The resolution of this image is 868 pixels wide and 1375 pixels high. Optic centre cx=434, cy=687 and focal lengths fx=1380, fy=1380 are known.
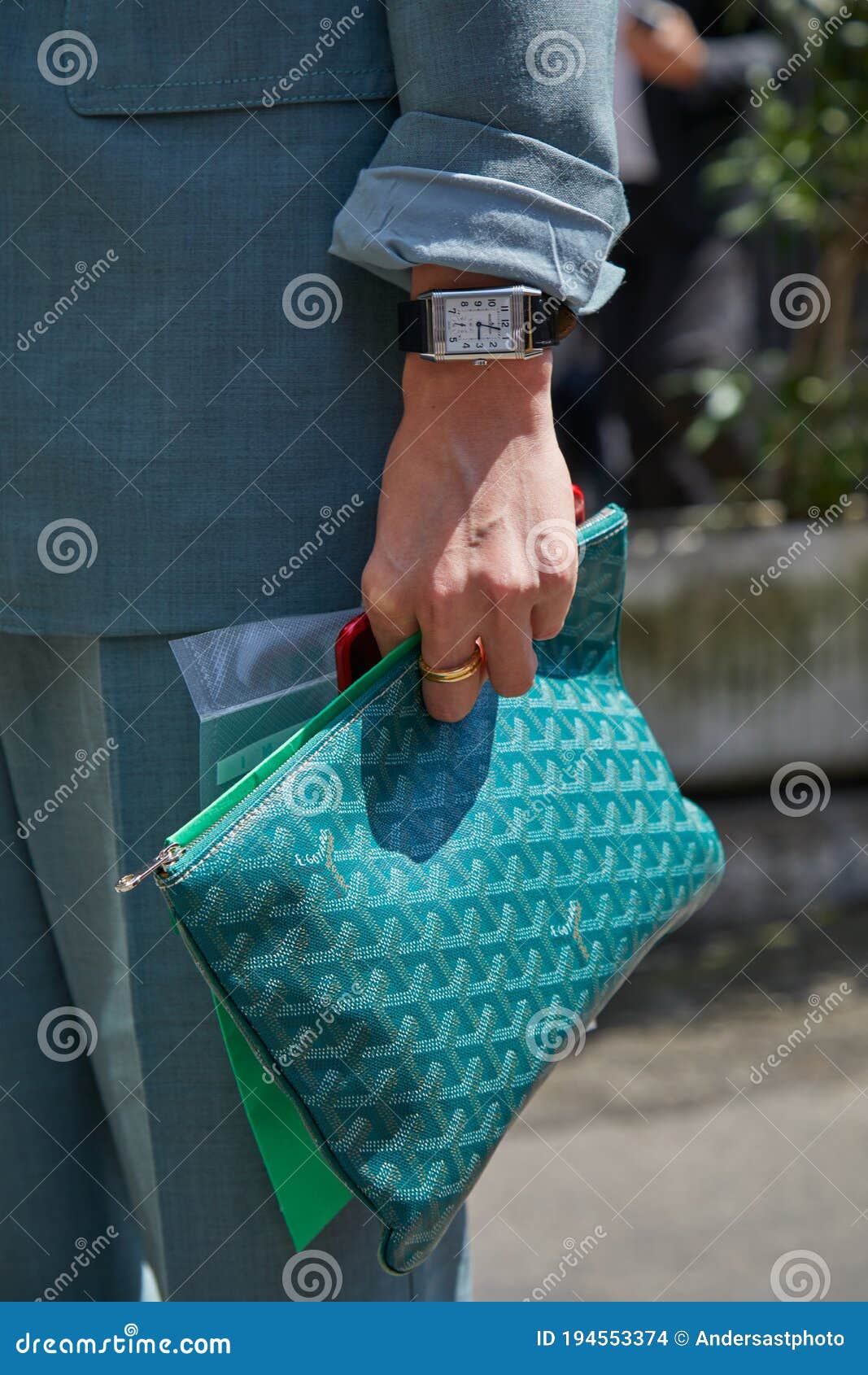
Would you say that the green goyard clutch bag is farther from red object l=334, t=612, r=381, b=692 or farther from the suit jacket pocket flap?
the suit jacket pocket flap

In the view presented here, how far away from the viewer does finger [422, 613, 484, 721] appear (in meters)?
0.89

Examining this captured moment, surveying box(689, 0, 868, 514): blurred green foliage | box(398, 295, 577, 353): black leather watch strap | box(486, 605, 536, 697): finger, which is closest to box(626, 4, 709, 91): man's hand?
box(689, 0, 868, 514): blurred green foliage

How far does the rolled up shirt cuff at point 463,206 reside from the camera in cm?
87

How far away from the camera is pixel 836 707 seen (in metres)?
2.66

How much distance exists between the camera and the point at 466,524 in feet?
2.92

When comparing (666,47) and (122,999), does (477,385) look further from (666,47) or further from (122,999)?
(666,47)

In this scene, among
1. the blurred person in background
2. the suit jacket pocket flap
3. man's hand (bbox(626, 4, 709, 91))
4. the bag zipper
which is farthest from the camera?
the blurred person in background

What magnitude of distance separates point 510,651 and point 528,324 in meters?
0.21

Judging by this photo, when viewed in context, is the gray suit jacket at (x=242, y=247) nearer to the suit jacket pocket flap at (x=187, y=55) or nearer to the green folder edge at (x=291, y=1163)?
the suit jacket pocket flap at (x=187, y=55)

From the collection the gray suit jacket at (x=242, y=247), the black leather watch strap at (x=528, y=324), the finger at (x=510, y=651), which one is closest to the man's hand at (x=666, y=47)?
the gray suit jacket at (x=242, y=247)

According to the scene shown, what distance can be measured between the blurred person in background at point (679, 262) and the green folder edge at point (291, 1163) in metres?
2.13

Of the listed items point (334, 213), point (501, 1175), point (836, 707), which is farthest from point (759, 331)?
point (334, 213)

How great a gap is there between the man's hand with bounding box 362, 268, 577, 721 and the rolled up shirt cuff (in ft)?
0.08

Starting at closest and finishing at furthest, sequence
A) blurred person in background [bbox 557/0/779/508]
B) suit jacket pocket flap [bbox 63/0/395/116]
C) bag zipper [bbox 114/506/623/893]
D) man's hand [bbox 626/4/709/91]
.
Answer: bag zipper [bbox 114/506/623/893] → suit jacket pocket flap [bbox 63/0/395/116] → man's hand [bbox 626/4/709/91] → blurred person in background [bbox 557/0/779/508]
